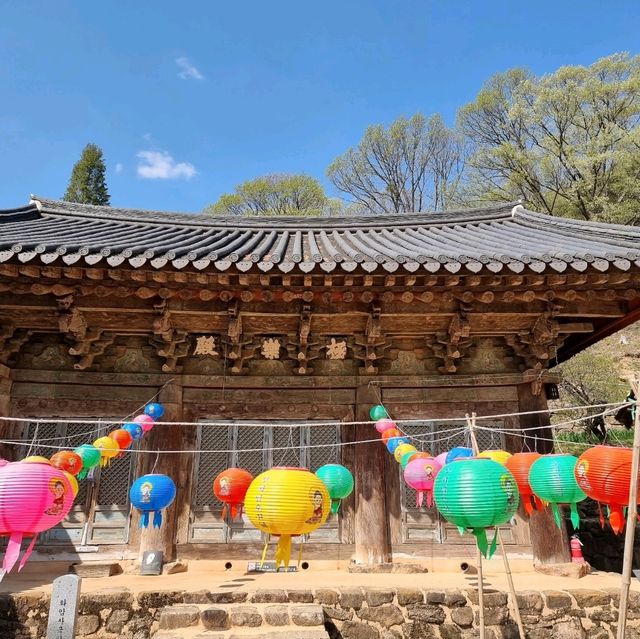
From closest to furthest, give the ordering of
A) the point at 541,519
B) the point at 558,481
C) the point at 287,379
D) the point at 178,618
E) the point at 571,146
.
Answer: the point at 558,481, the point at 178,618, the point at 541,519, the point at 287,379, the point at 571,146

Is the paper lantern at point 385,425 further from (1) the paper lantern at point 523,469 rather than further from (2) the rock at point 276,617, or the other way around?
(2) the rock at point 276,617

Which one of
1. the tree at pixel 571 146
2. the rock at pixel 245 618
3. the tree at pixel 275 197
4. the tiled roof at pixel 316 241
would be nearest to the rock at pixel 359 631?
the rock at pixel 245 618

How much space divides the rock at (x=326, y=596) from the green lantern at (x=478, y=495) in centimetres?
215

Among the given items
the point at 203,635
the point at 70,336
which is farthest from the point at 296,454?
the point at 70,336

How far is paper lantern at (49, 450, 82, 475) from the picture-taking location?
17.5 ft

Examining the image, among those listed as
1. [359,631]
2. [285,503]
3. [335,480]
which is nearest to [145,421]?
[335,480]

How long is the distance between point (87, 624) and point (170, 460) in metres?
2.18

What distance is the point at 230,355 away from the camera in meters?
7.01

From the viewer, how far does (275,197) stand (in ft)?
96.6

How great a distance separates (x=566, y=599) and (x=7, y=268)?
24.6 ft

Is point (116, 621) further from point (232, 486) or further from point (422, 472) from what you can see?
point (422, 472)

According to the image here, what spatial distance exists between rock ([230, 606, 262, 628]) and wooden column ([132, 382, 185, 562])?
201 cm

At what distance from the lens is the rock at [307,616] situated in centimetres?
498

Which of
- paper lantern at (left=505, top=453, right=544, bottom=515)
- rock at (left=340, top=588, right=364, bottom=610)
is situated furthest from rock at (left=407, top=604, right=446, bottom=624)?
paper lantern at (left=505, top=453, right=544, bottom=515)
